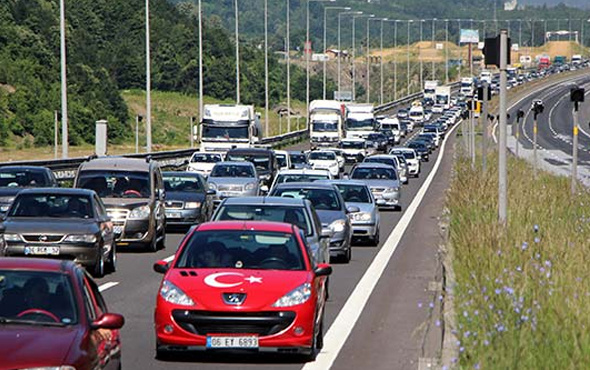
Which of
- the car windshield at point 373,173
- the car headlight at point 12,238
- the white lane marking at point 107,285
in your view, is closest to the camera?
the white lane marking at point 107,285

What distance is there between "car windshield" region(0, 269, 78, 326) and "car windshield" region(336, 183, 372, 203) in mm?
21545

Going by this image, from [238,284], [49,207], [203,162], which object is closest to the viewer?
[238,284]

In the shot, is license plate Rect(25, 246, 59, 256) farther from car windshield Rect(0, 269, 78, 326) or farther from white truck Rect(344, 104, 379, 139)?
white truck Rect(344, 104, 379, 139)

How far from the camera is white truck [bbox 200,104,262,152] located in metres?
64.2

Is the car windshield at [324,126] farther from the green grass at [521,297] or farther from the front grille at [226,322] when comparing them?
the front grille at [226,322]

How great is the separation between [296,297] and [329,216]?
12.7 meters

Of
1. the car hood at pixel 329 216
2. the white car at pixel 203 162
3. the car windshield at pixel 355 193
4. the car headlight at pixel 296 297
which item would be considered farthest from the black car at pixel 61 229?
the white car at pixel 203 162

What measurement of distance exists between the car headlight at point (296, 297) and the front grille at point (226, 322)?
0.51 feet

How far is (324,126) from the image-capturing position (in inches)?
3494

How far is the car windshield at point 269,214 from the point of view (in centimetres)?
2061

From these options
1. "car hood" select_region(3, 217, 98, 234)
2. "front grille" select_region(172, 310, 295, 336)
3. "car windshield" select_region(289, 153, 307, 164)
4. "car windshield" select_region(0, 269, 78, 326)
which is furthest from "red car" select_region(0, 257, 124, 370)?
"car windshield" select_region(289, 153, 307, 164)

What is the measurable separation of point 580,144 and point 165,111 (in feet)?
114

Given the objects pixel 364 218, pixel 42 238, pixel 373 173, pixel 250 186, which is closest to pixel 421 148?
pixel 373 173

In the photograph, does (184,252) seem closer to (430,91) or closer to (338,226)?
(338,226)
